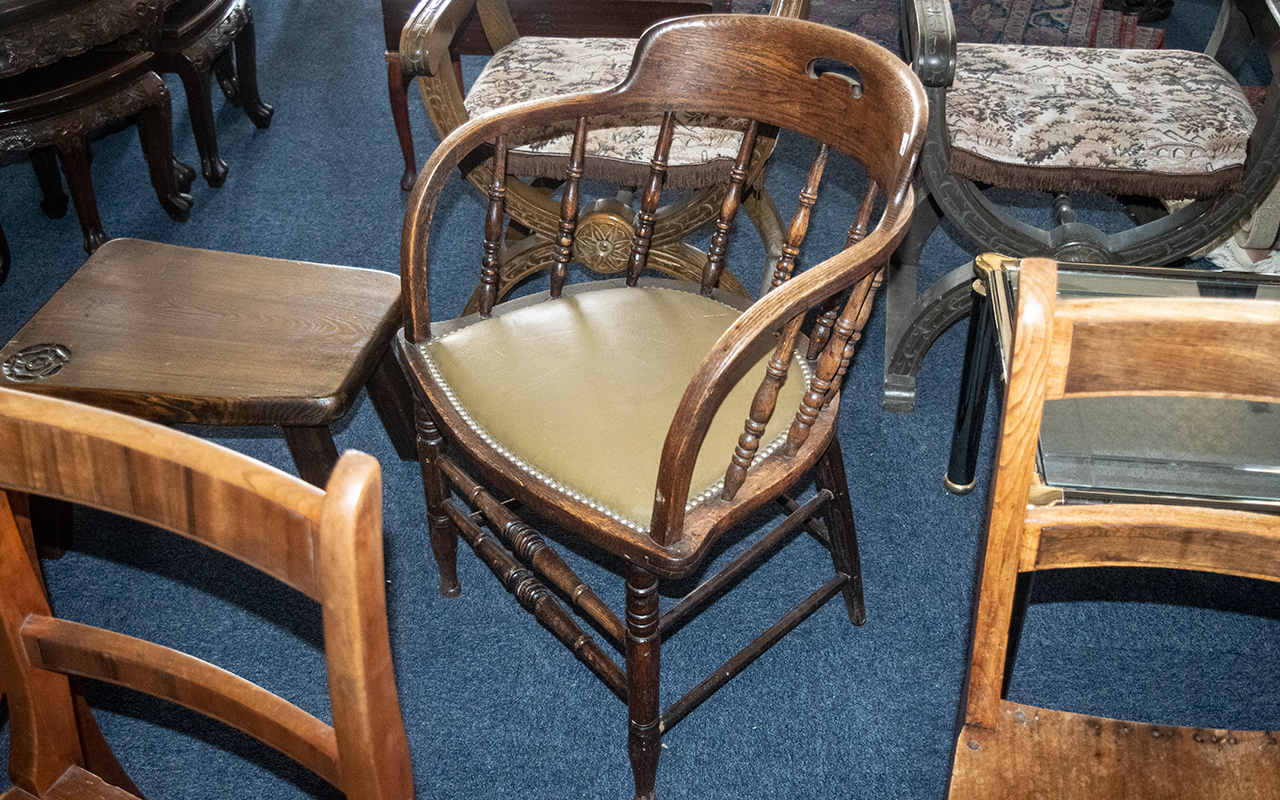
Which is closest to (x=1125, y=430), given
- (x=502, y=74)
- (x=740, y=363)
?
(x=740, y=363)

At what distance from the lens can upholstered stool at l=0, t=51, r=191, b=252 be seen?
7.72ft

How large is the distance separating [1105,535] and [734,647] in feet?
3.01

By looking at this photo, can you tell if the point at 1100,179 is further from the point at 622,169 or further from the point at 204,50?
the point at 204,50

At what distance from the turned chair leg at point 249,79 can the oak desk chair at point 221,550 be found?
2.56m

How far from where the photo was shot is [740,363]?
1147 mm

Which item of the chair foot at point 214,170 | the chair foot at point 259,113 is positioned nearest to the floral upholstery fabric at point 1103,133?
the chair foot at point 214,170

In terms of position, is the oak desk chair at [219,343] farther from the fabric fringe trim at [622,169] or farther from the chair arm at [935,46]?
the chair arm at [935,46]

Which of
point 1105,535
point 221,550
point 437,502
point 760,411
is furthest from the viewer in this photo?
point 437,502

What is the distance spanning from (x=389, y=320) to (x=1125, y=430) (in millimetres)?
1157

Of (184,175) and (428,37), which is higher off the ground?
(428,37)

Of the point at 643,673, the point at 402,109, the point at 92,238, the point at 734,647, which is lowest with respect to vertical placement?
the point at 734,647

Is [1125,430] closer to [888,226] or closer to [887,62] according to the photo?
[888,226]

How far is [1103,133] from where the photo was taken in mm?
1947

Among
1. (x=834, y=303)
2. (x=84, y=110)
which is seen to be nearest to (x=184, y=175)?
(x=84, y=110)
